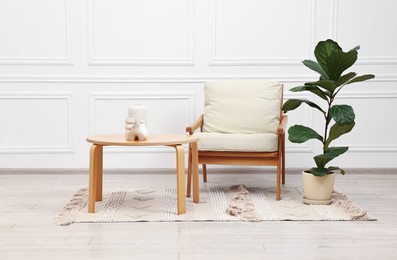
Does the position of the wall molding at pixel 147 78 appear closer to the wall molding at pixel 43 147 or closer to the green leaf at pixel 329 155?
the wall molding at pixel 43 147

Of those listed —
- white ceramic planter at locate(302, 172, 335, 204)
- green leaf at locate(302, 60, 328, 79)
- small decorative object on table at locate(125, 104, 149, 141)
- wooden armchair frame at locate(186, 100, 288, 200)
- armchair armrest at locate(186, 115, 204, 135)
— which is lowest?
white ceramic planter at locate(302, 172, 335, 204)

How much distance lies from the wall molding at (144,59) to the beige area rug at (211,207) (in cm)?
127

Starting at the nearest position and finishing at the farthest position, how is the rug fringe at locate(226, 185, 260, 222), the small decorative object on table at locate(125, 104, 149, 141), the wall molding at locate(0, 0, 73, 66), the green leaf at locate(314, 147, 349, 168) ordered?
the rug fringe at locate(226, 185, 260, 222)
the small decorative object on table at locate(125, 104, 149, 141)
the green leaf at locate(314, 147, 349, 168)
the wall molding at locate(0, 0, 73, 66)

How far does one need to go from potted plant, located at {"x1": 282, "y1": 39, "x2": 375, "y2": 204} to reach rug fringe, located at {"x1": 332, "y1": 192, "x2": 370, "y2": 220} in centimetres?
9

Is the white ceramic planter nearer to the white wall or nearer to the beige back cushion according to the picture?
the beige back cushion

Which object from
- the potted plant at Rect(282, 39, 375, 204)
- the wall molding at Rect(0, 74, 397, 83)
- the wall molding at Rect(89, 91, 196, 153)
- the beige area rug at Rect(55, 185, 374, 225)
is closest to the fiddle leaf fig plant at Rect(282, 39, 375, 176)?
the potted plant at Rect(282, 39, 375, 204)

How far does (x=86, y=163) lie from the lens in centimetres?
530

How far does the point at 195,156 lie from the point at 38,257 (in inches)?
56.9

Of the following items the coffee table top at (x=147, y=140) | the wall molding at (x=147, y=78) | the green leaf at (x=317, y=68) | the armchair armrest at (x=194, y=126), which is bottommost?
the coffee table top at (x=147, y=140)

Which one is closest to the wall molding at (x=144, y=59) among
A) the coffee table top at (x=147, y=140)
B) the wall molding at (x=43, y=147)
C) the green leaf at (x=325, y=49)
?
the wall molding at (x=43, y=147)

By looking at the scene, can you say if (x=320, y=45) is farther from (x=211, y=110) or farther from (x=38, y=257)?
(x=38, y=257)

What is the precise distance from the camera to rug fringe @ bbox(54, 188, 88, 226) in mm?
3499

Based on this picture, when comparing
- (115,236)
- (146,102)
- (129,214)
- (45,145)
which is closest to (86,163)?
(45,145)

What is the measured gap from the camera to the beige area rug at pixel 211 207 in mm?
3594
